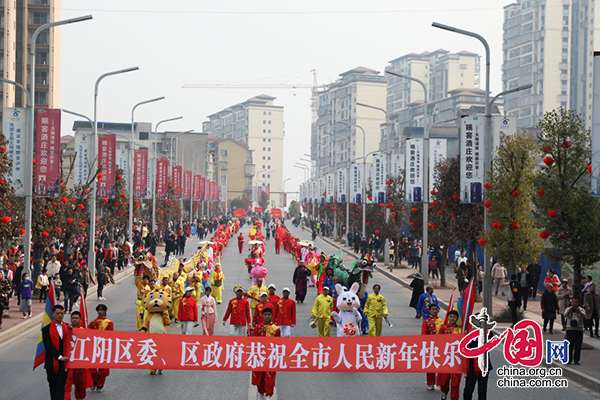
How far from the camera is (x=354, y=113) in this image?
464ft

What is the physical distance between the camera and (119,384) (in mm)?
11148

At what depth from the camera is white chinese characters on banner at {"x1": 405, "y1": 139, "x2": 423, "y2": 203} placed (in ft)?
89.3

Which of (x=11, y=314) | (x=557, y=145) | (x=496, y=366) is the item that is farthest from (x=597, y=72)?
(x=11, y=314)

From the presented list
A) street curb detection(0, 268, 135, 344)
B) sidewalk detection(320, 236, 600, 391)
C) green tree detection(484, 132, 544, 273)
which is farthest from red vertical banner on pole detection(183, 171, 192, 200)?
green tree detection(484, 132, 544, 273)

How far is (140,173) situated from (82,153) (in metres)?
8.68

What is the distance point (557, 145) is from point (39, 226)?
1588 cm

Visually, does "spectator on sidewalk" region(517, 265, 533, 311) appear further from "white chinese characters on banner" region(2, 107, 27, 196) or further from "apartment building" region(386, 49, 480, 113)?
→ "apartment building" region(386, 49, 480, 113)

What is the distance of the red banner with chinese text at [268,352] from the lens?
9.35 m

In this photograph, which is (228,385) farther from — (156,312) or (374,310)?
(374,310)

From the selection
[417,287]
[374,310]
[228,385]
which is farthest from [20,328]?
[417,287]

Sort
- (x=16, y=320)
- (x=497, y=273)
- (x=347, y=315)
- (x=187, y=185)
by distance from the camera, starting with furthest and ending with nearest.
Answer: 1. (x=187, y=185)
2. (x=497, y=273)
3. (x=16, y=320)
4. (x=347, y=315)

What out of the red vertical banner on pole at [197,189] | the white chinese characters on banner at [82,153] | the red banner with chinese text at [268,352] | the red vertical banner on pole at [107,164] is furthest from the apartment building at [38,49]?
the red banner with chinese text at [268,352]

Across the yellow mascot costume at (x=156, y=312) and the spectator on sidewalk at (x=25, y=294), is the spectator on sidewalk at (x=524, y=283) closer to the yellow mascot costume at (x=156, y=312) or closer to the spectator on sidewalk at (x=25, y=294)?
the yellow mascot costume at (x=156, y=312)

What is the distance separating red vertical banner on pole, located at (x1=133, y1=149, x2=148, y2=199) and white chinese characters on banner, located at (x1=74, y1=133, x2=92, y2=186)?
22.0 ft
